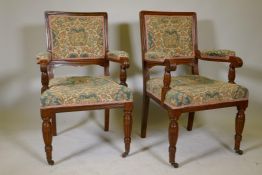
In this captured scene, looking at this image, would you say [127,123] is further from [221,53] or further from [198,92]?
[221,53]

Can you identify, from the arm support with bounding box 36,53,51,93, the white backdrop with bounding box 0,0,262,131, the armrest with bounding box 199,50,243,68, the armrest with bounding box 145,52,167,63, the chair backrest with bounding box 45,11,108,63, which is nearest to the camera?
the arm support with bounding box 36,53,51,93

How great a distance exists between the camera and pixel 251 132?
2.54 meters

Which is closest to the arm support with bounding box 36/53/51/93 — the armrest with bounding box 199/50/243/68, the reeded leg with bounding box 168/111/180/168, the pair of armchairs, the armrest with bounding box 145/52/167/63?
the pair of armchairs

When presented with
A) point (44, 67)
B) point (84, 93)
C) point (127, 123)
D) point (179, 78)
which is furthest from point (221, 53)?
point (44, 67)

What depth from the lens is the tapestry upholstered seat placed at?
1868 millimetres

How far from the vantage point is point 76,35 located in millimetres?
2293

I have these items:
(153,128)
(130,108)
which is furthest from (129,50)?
(130,108)

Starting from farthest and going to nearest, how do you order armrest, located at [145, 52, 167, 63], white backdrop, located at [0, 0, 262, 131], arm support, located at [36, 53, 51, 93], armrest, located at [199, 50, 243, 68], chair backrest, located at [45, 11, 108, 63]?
white backdrop, located at [0, 0, 262, 131] → chair backrest, located at [45, 11, 108, 63] → armrest, located at [199, 50, 243, 68] → armrest, located at [145, 52, 167, 63] → arm support, located at [36, 53, 51, 93]

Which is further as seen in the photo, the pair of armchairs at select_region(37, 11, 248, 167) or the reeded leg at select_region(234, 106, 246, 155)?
the reeded leg at select_region(234, 106, 246, 155)

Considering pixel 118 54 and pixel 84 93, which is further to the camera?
pixel 118 54

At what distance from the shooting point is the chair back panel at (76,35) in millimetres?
2250

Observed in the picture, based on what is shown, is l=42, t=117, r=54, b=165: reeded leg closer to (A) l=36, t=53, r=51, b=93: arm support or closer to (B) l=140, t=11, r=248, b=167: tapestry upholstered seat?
(A) l=36, t=53, r=51, b=93: arm support

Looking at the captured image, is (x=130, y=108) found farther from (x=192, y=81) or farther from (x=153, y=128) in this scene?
(x=153, y=128)

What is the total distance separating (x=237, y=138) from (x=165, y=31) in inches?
35.5
